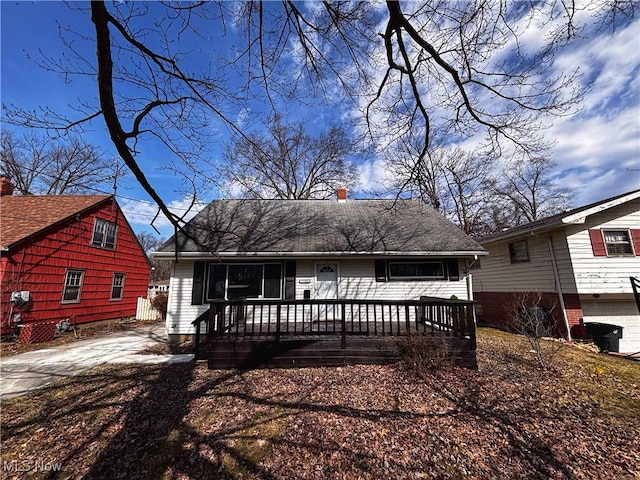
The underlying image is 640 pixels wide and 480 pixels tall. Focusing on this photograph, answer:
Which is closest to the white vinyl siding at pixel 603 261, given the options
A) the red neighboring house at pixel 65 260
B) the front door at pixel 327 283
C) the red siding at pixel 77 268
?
the front door at pixel 327 283

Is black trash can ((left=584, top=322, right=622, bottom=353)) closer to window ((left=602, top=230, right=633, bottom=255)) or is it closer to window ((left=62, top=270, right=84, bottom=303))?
window ((left=602, top=230, right=633, bottom=255))

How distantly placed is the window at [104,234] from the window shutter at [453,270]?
14842mm

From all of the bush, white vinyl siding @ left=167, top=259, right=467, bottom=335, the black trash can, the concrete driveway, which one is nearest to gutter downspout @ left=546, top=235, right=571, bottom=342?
the bush

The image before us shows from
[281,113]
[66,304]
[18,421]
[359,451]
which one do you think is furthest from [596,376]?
[66,304]

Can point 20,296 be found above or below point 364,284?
below

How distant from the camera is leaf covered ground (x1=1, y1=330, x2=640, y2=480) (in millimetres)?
Result: 2934

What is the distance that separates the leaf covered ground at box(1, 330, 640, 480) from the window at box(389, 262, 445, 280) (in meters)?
3.64

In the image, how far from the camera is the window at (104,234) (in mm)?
12824

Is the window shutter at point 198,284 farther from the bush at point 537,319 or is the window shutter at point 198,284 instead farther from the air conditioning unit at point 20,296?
the bush at point 537,319

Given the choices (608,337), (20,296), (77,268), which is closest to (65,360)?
(20,296)

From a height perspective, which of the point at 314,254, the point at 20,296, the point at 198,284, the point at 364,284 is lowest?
the point at 20,296

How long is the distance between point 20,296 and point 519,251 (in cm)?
1794

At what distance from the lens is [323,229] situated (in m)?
9.94

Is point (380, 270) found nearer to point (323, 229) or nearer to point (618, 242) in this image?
point (323, 229)
